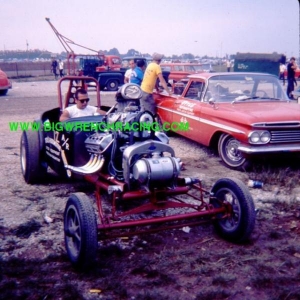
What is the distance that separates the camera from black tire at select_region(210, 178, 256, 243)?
3914mm

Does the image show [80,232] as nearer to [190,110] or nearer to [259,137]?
[259,137]

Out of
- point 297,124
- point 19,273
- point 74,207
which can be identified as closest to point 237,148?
point 297,124

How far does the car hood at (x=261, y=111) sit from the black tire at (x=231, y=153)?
365 mm

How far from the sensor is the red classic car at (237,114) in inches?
244

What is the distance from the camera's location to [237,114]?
21.2 ft

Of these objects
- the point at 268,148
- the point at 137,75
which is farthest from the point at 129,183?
the point at 137,75

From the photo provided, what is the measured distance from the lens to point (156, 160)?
3.96 metres

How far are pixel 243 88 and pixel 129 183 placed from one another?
4.16 m

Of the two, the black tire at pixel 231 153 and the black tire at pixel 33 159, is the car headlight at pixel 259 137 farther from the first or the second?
the black tire at pixel 33 159

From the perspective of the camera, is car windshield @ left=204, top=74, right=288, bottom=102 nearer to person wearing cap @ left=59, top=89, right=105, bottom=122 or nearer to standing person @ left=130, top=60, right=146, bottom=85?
person wearing cap @ left=59, top=89, right=105, bottom=122

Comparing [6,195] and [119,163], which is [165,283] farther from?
[6,195]

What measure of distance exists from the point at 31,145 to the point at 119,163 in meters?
1.75

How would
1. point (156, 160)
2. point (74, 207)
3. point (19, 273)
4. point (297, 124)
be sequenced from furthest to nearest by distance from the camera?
point (297, 124) < point (156, 160) < point (74, 207) < point (19, 273)

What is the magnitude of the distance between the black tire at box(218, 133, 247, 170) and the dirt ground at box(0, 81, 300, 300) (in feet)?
3.45
